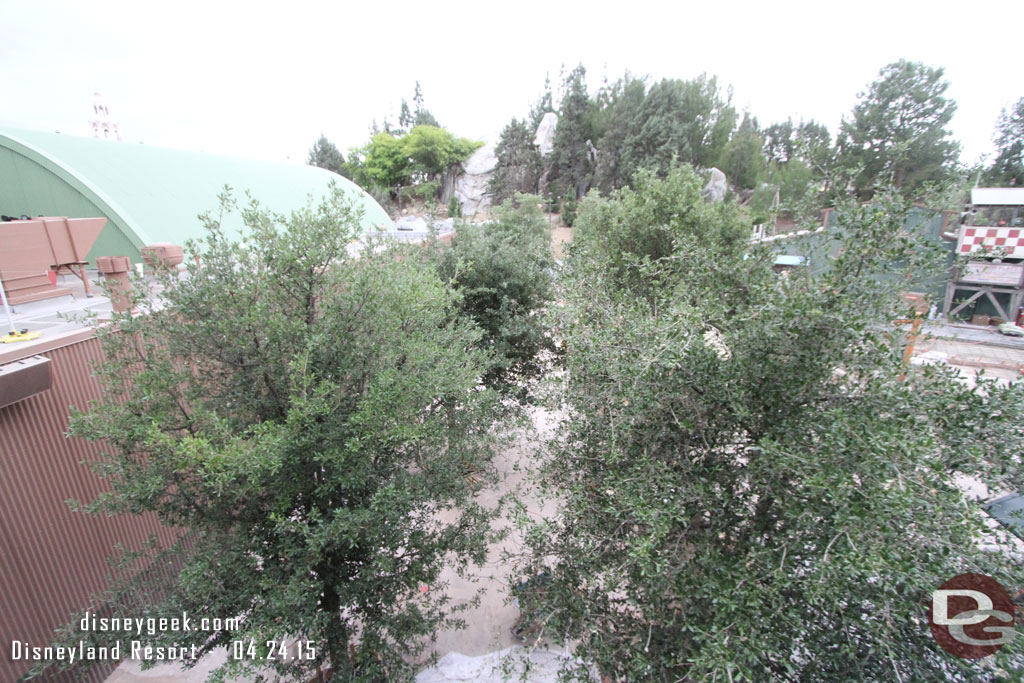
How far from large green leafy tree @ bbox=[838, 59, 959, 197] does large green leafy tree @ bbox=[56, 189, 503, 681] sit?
35653 mm

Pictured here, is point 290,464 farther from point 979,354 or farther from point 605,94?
point 605,94

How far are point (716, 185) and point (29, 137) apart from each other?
43.4 metres

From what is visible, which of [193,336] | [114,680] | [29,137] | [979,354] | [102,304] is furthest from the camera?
[979,354]

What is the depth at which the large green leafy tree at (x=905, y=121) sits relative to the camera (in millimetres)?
30562

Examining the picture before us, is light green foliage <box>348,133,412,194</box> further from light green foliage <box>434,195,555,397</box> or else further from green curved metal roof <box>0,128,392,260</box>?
light green foliage <box>434,195,555,397</box>

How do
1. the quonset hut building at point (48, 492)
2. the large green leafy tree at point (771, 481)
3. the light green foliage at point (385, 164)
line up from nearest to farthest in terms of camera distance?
the large green leafy tree at point (771, 481) < the quonset hut building at point (48, 492) < the light green foliage at point (385, 164)

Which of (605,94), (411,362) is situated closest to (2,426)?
(411,362)

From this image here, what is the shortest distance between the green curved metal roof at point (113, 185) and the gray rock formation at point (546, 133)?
38546 mm

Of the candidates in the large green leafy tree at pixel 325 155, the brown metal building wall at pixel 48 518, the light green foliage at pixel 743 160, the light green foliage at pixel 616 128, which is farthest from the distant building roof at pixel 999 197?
the large green leafy tree at pixel 325 155

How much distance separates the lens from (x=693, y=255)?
5273 millimetres

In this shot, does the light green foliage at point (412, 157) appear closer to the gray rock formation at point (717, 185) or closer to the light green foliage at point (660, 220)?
the gray rock formation at point (717, 185)

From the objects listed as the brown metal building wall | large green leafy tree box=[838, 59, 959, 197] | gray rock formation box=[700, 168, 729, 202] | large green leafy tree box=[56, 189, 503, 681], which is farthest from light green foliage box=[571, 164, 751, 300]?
gray rock formation box=[700, 168, 729, 202]

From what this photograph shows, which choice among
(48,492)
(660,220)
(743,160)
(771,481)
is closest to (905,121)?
(743,160)

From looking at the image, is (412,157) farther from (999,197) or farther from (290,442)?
(290,442)
